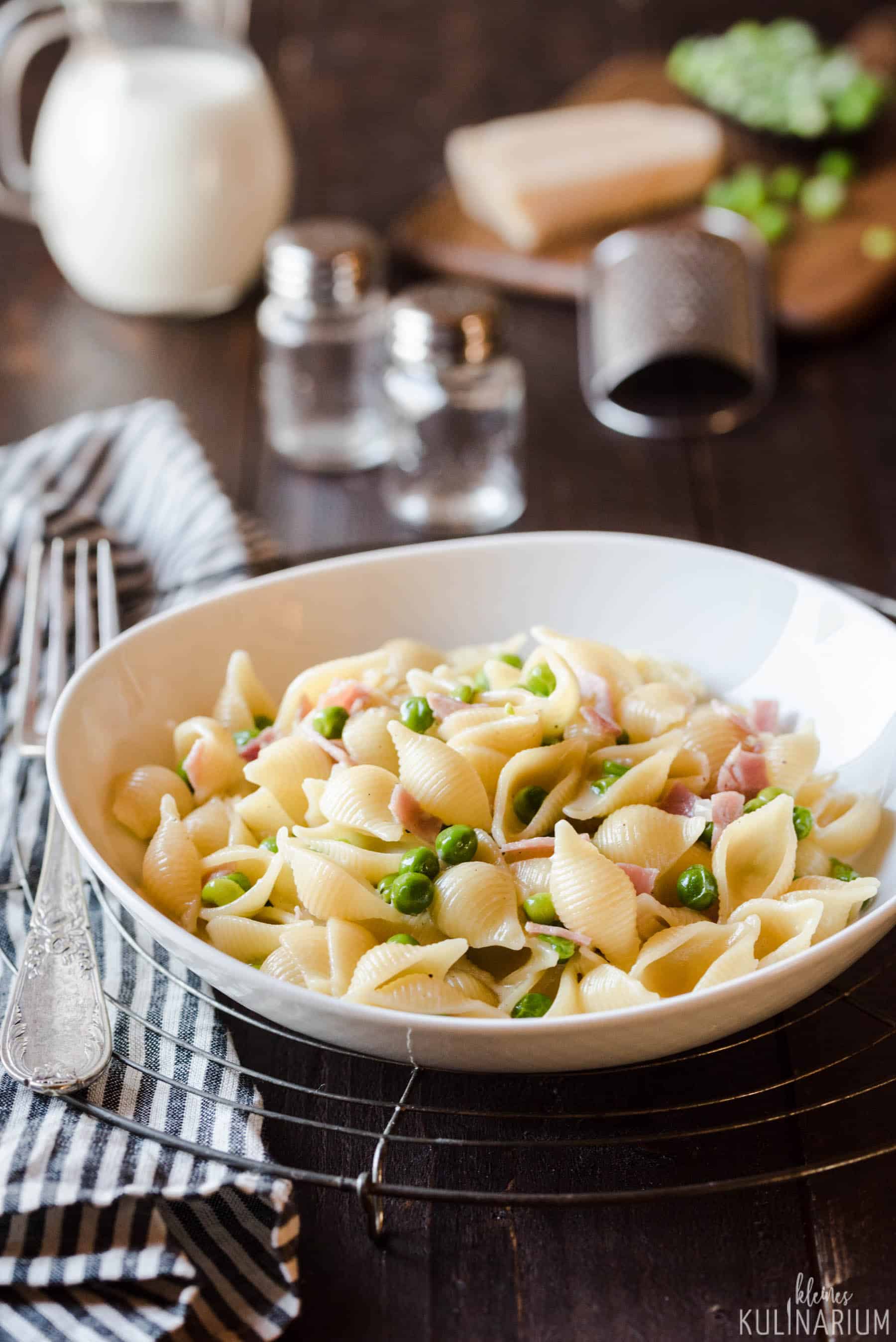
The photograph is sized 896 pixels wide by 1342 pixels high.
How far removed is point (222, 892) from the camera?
179 cm

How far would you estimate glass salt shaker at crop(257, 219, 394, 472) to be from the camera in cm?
330

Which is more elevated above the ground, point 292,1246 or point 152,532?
point 292,1246

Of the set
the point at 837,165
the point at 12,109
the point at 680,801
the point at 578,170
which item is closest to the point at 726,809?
the point at 680,801

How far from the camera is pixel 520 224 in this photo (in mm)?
3996

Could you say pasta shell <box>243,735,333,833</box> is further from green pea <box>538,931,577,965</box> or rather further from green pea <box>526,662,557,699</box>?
green pea <box>538,931,577,965</box>

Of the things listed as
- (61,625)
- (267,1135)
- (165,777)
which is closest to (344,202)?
(61,625)

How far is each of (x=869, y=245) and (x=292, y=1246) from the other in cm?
332

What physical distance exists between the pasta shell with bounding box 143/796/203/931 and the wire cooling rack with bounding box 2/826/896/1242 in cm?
7

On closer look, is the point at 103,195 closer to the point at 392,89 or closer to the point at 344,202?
the point at 344,202

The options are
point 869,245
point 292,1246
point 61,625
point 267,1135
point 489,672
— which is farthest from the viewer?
point 869,245

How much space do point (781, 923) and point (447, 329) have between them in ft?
5.78

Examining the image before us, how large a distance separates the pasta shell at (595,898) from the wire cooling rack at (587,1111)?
0.14 meters

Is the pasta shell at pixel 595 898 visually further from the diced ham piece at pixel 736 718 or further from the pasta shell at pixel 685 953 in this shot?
the diced ham piece at pixel 736 718

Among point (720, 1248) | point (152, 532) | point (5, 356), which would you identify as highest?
point (720, 1248)
